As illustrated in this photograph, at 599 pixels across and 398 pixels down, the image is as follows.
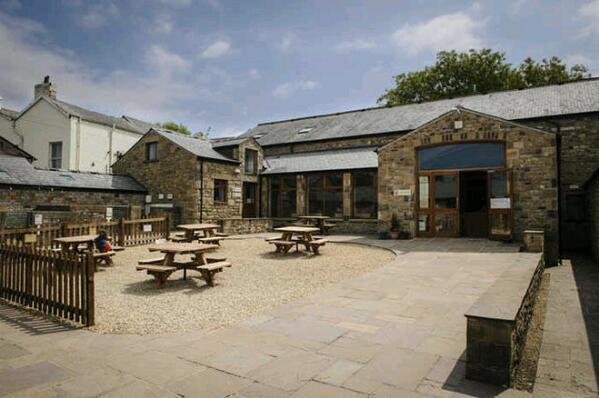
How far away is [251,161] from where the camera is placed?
22.3 m

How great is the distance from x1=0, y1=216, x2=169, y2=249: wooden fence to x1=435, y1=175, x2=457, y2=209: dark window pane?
11.0m

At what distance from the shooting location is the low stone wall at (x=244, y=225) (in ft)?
57.6

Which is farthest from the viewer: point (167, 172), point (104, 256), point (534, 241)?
point (167, 172)

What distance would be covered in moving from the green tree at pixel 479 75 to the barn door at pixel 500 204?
50.0ft

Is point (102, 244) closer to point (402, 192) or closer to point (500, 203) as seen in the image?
point (402, 192)

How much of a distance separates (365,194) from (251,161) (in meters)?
7.44

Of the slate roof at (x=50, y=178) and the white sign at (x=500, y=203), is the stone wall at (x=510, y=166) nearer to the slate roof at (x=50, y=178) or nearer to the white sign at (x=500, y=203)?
the white sign at (x=500, y=203)

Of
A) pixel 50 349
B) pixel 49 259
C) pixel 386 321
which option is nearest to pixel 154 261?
pixel 49 259

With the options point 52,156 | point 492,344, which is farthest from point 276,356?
point 52,156

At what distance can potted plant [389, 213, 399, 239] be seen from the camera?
14891 millimetres

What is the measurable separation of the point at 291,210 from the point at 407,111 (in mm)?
9448

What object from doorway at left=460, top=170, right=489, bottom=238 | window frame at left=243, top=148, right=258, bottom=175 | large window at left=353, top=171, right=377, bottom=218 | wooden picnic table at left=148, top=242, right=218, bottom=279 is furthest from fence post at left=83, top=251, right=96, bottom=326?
window frame at left=243, top=148, right=258, bottom=175

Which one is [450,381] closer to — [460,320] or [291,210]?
[460,320]

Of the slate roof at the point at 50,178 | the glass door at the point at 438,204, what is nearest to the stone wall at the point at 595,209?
the glass door at the point at 438,204
